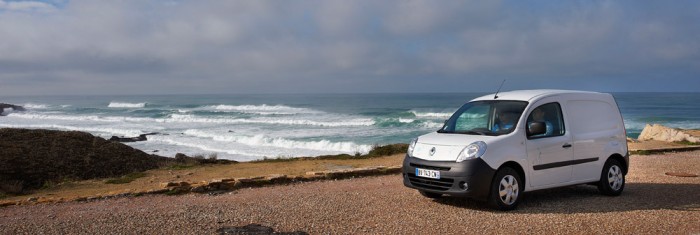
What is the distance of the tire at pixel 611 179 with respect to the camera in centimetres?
903

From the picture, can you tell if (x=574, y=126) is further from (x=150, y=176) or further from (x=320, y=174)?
(x=150, y=176)

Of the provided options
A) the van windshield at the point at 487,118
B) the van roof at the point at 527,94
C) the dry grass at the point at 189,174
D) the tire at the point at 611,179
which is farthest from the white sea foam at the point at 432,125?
the van windshield at the point at 487,118

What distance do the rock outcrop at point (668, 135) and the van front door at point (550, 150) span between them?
1553cm

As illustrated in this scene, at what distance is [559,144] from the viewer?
835 cm

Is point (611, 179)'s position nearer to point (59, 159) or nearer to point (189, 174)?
point (189, 174)

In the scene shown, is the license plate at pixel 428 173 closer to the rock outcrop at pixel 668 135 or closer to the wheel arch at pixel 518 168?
the wheel arch at pixel 518 168

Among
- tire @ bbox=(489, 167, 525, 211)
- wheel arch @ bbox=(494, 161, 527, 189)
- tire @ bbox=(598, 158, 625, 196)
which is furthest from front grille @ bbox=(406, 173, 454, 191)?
tire @ bbox=(598, 158, 625, 196)

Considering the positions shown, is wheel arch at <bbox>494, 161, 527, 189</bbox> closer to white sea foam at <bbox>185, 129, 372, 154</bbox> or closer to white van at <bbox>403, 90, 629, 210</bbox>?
white van at <bbox>403, 90, 629, 210</bbox>

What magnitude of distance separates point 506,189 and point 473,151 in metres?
0.79

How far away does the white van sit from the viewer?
300 inches

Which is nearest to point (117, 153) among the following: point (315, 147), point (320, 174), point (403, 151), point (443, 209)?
point (320, 174)

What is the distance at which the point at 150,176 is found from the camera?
13219mm

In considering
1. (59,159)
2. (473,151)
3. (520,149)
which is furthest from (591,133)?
(59,159)

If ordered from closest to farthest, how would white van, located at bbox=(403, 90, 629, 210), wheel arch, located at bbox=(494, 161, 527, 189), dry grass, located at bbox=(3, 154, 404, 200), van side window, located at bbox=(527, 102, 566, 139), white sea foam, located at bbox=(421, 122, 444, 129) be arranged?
white van, located at bbox=(403, 90, 629, 210), wheel arch, located at bbox=(494, 161, 527, 189), van side window, located at bbox=(527, 102, 566, 139), dry grass, located at bbox=(3, 154, 404, 200), white sea foam, located at bbox=(421, 122, 444, 129)
